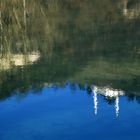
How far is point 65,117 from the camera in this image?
1889cm

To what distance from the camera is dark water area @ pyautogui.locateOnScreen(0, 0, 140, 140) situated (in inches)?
715

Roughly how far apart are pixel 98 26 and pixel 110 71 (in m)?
11.6

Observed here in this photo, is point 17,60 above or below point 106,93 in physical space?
above

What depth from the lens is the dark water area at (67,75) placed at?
18156mm

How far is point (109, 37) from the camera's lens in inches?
1254

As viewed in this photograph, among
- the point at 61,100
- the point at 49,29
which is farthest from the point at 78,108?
the point at 49,29

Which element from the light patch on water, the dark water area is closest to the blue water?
the dark water area

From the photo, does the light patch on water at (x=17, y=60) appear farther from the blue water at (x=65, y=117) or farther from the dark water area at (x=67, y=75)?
the blue water at (x=65, y=117)

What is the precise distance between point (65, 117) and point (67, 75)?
499 centimetres

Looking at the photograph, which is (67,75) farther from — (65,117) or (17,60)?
(65,117)

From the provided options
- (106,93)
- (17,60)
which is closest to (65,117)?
(106,93)

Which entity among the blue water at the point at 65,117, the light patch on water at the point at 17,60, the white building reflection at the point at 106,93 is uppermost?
the light patch on water at the point at 17,60

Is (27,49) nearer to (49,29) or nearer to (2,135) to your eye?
(49,29)

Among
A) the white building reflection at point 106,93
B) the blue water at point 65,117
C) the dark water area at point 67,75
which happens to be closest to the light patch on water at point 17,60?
the dark water area at point 67,75
